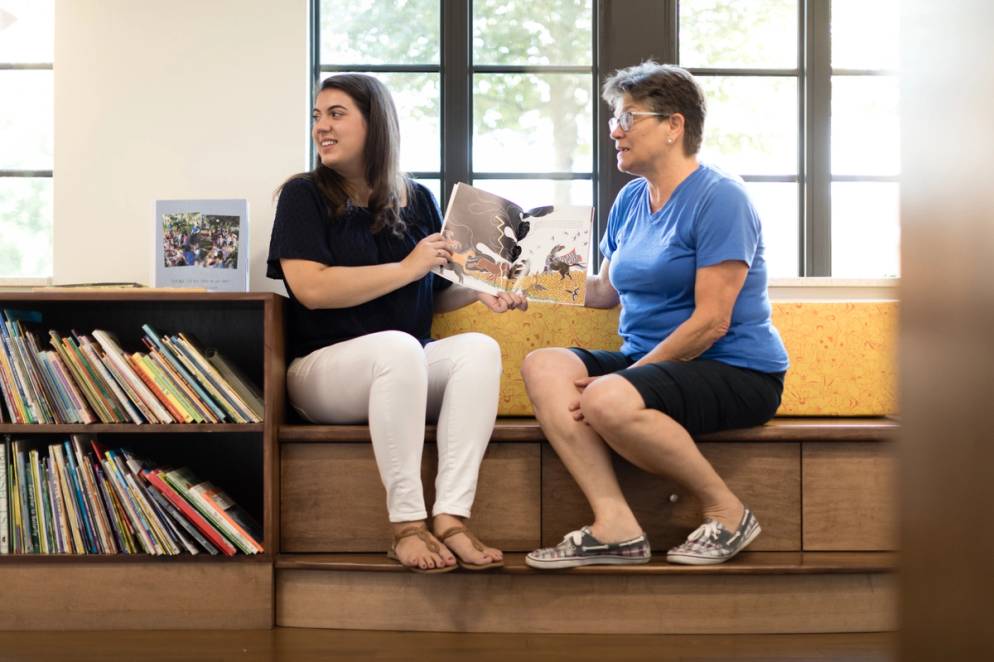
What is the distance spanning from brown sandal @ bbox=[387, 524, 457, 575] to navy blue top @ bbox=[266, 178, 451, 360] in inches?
19.6

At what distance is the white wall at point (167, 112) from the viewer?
3100 mm

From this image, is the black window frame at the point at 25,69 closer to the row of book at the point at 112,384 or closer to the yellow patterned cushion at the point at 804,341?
the row of book at the point at 112,384

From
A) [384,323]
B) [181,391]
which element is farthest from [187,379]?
Answer: [384,323]

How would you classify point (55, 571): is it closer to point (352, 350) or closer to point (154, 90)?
point (352, 350)

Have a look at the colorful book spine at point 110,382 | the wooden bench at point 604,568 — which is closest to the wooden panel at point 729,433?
the wooden bench at point 604,568

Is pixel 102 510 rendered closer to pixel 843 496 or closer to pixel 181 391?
pixel 181 391

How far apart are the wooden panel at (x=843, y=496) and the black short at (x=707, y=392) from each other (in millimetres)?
171

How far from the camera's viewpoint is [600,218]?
132 inches

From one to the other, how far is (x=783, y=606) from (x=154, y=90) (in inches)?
95.9

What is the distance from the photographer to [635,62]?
3295 millimetres

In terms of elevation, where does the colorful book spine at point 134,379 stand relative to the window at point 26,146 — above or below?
below

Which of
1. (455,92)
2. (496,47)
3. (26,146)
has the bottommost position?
(26,146)

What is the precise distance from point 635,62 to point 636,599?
6.32 ft

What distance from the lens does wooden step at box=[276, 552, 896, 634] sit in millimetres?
2090
